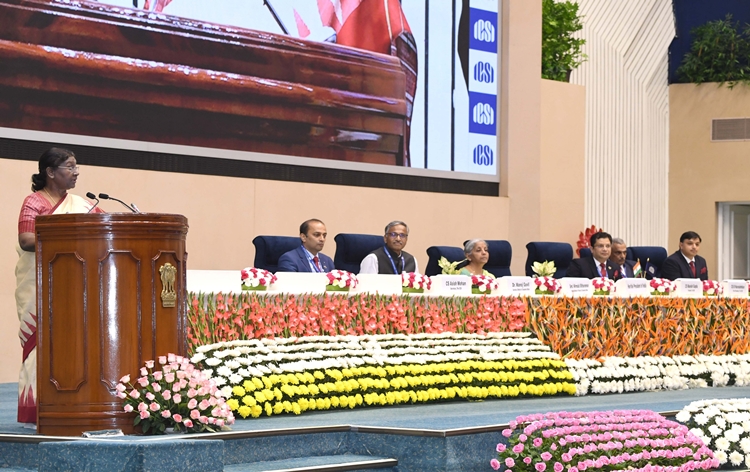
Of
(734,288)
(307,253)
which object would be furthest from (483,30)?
(307,253)

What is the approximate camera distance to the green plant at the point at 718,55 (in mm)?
12883

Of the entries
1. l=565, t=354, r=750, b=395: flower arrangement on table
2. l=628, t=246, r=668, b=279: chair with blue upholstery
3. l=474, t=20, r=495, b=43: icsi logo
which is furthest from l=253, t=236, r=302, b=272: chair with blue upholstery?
l=628, t=246, r=668, b=279: chair with blue upholstery

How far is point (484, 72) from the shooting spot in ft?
31.8

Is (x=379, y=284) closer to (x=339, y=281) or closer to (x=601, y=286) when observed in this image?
(x=339, y=281)

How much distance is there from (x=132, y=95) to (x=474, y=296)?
103 inches

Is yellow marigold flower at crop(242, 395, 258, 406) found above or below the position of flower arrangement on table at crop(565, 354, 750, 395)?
above

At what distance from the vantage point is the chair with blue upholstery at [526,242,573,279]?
8258mm

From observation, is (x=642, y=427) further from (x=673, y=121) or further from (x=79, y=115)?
(x=673, y=121)

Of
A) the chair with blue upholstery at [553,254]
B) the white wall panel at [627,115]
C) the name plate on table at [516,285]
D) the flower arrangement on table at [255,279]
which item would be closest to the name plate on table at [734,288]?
the chair with blue upholstery at [553,254]

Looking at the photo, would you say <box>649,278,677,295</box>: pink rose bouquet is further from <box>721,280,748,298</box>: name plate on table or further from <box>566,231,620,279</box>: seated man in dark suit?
<box>566,231,620,279</box>: seated man in dark suit

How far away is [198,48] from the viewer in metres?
7.50

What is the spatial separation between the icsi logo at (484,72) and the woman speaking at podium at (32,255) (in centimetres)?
594

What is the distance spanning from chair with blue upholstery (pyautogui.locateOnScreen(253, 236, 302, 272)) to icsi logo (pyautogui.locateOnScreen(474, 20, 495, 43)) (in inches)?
140

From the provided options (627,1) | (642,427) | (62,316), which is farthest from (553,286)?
(627,1)
